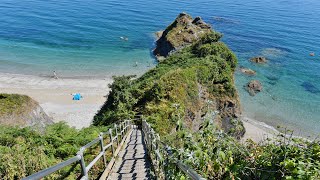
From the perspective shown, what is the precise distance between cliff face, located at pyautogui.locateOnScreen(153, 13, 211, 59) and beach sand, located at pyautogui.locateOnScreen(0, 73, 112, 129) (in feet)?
42.8

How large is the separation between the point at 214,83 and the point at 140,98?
29.4 feet

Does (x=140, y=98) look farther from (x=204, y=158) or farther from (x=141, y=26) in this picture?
(x=141, y=26)

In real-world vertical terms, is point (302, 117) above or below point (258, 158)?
below

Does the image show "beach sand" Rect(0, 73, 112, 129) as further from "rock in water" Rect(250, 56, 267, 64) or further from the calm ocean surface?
"rock in water" Rect(250, 56, 267, 64)

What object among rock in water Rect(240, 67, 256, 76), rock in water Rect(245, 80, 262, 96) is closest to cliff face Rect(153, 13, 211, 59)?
rock in water Rect(240, 67, 256, 76)

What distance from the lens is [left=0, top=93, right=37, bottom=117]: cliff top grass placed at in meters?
19.1

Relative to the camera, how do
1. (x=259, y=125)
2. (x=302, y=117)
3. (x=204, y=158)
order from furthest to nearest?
(x=302, y=117) → (x=259, y=125) → (x=204, y=158)

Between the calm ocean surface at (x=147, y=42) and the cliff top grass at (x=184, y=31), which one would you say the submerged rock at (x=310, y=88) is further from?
the cliff top grass at (x=184, y=31)

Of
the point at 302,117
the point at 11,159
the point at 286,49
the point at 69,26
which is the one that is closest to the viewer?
the point at 11,159

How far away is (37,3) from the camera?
82688 millimetres

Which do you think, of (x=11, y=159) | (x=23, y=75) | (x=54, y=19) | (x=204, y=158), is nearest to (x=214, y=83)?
(x=11, y=159)

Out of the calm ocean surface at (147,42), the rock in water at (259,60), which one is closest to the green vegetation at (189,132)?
the calm ocean surface at (147,42)

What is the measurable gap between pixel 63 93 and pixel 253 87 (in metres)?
26.9

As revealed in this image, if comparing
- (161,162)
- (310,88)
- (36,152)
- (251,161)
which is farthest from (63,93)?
(310,88)
